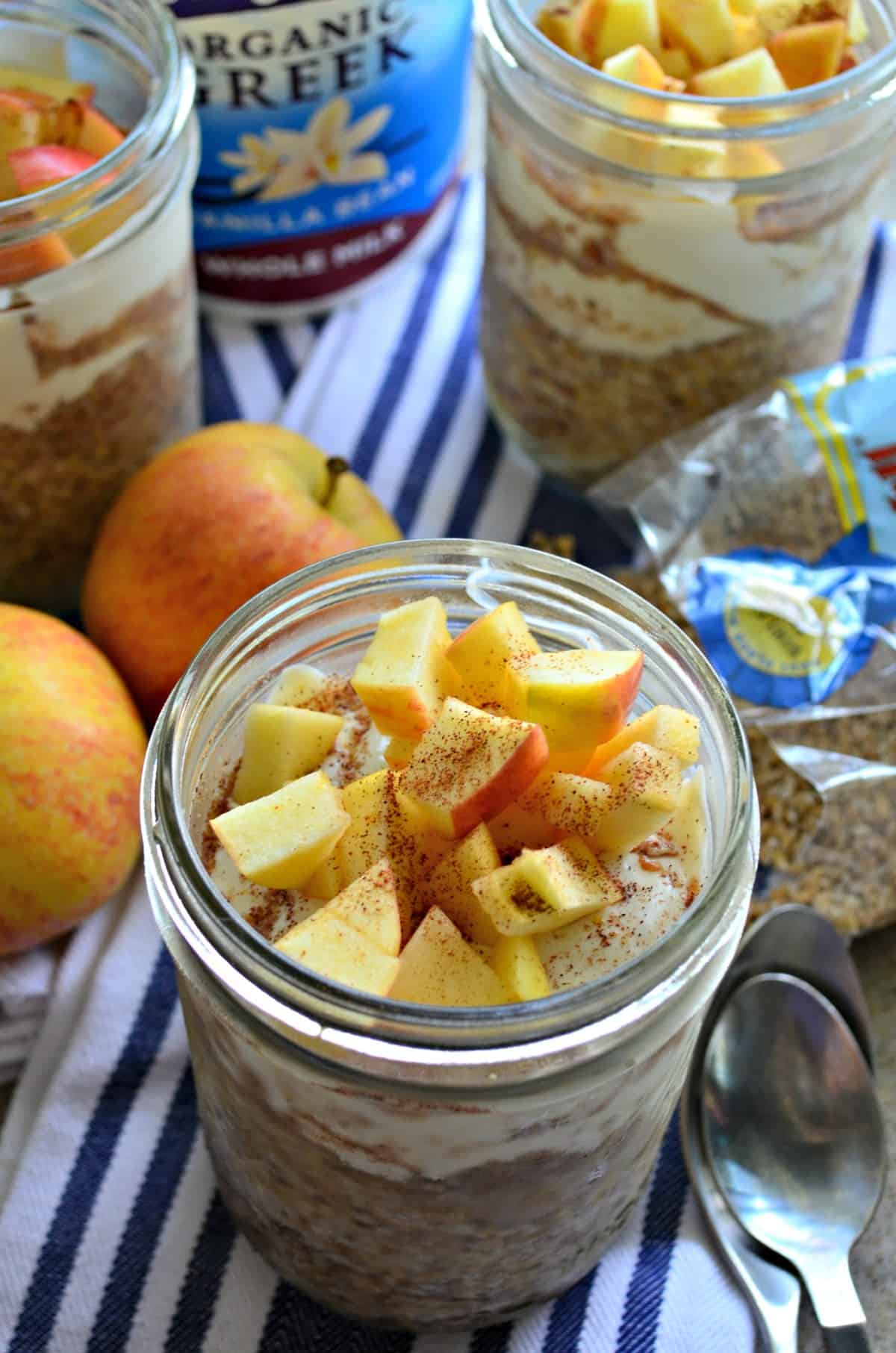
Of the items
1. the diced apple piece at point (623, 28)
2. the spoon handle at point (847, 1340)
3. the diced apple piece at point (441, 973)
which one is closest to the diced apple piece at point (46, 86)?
the diced apple piece at point (623, 28)

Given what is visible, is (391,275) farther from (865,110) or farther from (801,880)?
(801,880)

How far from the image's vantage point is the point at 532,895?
2.26ft

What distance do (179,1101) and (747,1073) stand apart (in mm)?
364

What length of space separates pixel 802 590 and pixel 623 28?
42cm

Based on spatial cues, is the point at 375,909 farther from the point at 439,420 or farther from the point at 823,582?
the point at 439,420

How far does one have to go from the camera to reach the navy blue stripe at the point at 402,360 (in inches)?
51.8

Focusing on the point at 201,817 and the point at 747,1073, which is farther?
the point at 747,1073

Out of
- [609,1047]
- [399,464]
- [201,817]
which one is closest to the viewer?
[609,1047]

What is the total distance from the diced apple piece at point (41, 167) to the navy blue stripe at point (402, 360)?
0.36m

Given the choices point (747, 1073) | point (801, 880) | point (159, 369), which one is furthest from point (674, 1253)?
point (159, 369)

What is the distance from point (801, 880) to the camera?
1.06 meters

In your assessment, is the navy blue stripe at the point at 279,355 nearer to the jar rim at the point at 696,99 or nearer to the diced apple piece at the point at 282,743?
the jar rim at the point at 696,99

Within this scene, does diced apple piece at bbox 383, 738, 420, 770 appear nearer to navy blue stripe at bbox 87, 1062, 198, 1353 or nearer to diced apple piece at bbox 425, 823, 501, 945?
diced apple piece at bbox 425, 823, 501, 945

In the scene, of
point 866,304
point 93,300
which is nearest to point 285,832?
point 93,300
